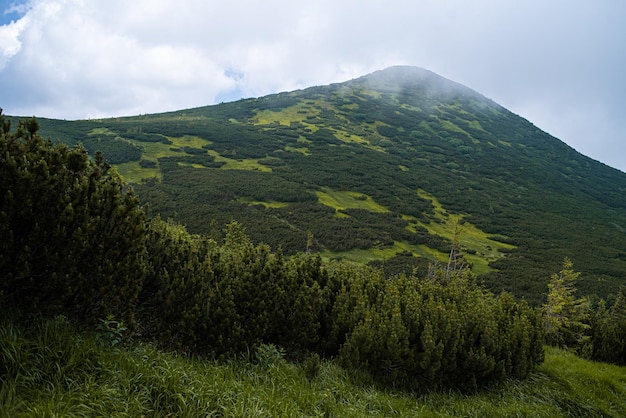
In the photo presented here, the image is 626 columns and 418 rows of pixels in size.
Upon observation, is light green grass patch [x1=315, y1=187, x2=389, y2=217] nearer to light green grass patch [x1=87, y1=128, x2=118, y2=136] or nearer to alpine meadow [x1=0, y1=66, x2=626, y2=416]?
alpine meadow [x1=0, y1=66, x2=626, y2=416]

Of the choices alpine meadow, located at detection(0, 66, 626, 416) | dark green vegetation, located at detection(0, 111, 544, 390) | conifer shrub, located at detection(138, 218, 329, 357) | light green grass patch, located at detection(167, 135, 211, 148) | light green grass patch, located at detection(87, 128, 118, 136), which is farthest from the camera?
light green grass patch, located at detection(167, 135, 211, 148)

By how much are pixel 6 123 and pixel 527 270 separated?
142 feet

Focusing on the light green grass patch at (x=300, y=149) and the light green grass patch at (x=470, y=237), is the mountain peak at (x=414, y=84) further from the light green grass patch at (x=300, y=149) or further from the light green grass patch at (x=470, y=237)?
the light green grass patch at (x=470, y=237)

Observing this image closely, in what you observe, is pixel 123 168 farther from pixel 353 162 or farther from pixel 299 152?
pixel 353 162

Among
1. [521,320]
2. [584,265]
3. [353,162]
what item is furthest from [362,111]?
[521,320]

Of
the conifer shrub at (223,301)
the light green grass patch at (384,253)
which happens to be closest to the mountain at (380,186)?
the light green grass patch at (384,253)

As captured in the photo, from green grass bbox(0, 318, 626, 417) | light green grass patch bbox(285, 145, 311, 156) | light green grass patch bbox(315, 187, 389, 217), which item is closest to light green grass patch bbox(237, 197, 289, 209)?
light green grass patch bbox(315, 187, 389, 217)

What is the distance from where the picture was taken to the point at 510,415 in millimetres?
5289

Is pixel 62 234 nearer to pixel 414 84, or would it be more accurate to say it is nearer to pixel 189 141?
pixel 189 141

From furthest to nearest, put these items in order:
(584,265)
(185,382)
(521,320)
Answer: (584,265)
(521,320)
(185,382)

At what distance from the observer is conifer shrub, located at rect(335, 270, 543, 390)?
5758 millimetres

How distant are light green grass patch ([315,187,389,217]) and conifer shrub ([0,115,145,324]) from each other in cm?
4163

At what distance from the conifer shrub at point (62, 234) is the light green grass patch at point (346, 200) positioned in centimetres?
4163

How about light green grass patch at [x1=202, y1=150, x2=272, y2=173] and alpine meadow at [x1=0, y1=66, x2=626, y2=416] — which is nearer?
alpine meadow at [x1=0, y1=66, x2=626, y2=416]
